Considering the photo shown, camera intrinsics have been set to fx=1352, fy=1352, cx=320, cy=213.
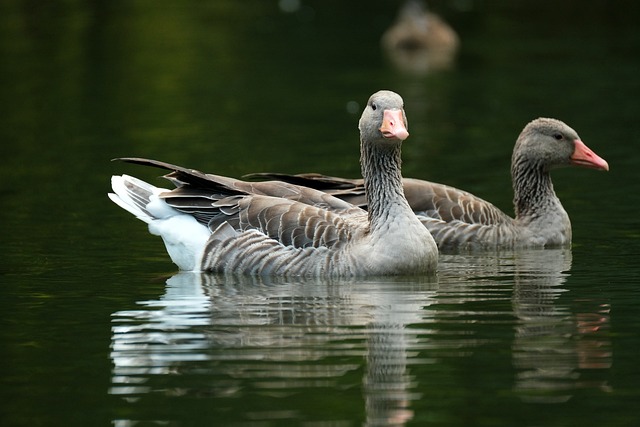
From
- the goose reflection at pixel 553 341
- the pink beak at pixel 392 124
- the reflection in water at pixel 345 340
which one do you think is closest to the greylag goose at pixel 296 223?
the pink beak at pixel 392 124

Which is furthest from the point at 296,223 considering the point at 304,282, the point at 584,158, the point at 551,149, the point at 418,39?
the point at 418,39

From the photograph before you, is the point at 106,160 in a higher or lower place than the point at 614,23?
lower

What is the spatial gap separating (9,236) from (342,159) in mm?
7194

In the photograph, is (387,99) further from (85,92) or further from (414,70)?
(414,70)

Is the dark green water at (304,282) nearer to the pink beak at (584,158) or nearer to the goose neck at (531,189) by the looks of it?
the goose neck at (531,189)

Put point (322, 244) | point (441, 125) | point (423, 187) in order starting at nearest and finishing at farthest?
point (322, 244), point (423, 187), point (441, 125)

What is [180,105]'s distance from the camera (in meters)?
28.6

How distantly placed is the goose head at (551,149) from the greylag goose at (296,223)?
278cm

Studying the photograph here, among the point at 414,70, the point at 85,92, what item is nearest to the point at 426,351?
the point at 85,92

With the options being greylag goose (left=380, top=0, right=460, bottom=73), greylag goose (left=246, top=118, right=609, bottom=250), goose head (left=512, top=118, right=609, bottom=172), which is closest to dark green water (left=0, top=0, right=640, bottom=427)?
greylag goose (left=246, top=118, right=609, bottom=250)

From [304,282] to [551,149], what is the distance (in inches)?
163

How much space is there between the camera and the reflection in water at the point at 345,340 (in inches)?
358

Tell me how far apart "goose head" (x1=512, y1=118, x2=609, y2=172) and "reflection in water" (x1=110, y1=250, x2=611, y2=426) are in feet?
7.62

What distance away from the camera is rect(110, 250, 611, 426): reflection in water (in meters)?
9.10
